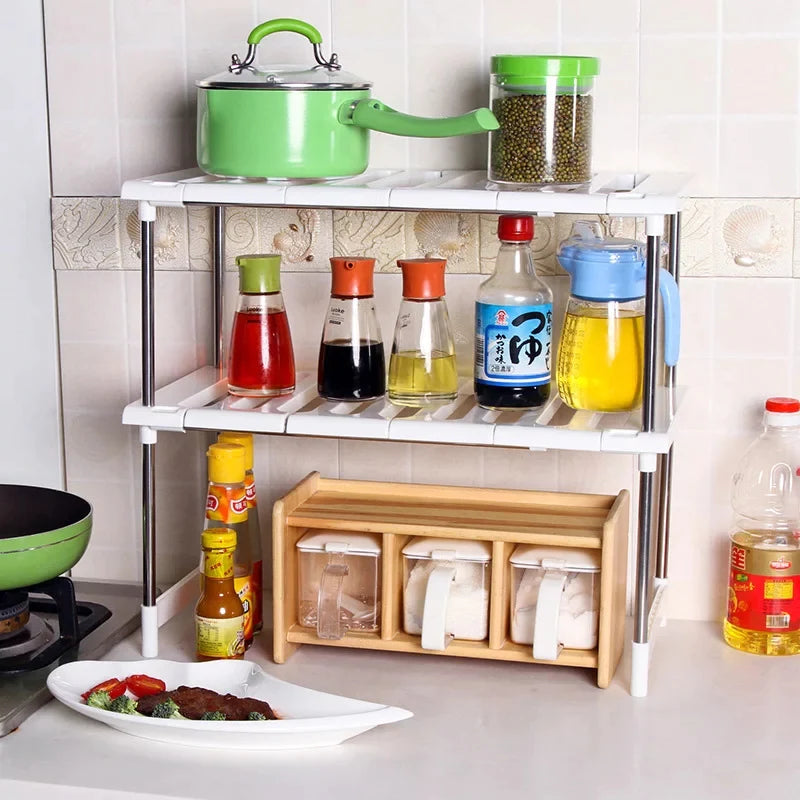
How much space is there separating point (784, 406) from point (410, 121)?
55 centimetres

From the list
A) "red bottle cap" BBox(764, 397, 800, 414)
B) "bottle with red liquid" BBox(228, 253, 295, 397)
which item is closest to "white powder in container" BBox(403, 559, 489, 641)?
"bottle with red liquid" BBox(228, 253, 295, 397)

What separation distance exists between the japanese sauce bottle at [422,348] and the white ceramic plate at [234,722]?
346 millimetres

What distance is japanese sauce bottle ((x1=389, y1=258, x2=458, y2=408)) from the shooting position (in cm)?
144

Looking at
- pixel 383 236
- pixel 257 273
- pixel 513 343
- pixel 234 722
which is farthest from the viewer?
pixel 383 236

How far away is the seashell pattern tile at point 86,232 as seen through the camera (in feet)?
5.64

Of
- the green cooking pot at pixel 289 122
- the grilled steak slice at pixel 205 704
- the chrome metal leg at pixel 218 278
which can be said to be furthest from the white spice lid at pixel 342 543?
the green cooking pot at pixel 289 122

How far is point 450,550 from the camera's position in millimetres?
1467

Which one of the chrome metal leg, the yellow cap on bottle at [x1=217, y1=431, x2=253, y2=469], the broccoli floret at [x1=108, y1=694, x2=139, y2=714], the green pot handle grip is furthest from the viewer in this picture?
the chrome metal leg

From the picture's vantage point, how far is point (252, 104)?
1364 mm

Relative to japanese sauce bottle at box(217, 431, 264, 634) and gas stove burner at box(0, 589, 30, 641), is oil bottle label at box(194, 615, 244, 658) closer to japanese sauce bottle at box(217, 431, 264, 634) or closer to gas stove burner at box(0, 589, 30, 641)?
japanese sauce bottle at box(217, 431, 264, 634)

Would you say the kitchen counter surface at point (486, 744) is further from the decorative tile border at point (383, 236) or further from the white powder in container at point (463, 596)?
the decorative tile border at point (383, 236)

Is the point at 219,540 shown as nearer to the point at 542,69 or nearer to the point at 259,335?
the point at 259,335

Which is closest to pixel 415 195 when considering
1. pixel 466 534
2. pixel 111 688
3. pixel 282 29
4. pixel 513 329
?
pixel 513 329

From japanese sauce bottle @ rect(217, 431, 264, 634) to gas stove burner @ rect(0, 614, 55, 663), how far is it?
25cm
